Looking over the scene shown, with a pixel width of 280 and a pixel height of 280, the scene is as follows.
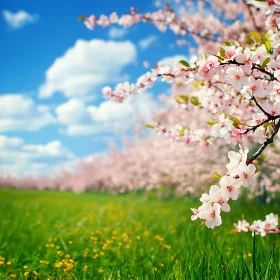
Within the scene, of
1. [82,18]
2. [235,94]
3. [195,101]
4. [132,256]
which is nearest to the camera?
[235,94]

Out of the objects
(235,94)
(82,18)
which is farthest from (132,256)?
(82,18)

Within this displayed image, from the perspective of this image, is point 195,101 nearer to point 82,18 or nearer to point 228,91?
point 228,91

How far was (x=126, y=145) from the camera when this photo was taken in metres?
32.6

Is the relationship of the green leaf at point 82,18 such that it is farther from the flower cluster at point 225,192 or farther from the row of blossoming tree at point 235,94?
the flower cluster at point 225,192

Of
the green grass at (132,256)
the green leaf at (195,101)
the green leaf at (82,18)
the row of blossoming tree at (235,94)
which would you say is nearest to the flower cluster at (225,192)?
the row of blossoming tree at (235,94)

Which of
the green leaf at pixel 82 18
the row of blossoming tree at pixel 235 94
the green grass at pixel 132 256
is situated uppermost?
the green leaf at pixel 82 18

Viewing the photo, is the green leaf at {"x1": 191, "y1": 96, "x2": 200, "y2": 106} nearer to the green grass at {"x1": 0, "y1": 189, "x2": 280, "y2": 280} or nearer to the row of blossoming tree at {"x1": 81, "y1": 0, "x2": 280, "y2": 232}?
the row of blossoming tree at {"x1": 81, "y1": 0, "x2": 280, "y2": 232}

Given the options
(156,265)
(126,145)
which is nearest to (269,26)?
(156,265)

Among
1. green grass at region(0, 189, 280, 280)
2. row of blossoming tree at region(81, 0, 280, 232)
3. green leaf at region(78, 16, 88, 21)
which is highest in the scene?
green leaf at region(78, 16, 88, 21)

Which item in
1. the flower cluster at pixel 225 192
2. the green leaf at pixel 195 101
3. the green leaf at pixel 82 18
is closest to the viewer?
the flower cluster at pixel 225 192

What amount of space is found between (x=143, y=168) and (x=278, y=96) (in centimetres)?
2555

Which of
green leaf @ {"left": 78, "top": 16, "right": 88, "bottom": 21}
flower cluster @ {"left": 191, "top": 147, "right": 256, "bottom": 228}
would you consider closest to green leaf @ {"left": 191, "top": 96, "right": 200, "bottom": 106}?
flower cluster @ {"left": 191, "top": 147, "right": 256, "bottom": 228}

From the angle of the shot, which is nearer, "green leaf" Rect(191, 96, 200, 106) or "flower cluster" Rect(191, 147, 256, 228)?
"flower cluster" Rect(191, 147, 256, 228)

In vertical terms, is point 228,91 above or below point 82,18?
below
